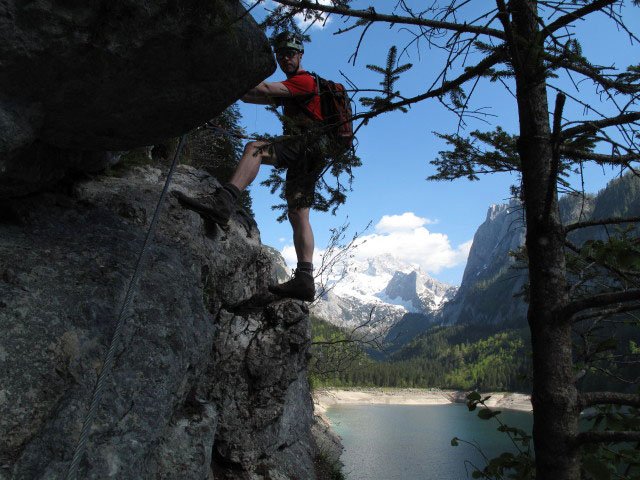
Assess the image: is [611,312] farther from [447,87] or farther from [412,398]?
[412,398]

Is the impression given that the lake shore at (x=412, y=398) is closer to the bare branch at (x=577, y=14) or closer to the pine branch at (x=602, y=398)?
the pine branch at (x=602, y=398)

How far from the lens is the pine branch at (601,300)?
2.04m

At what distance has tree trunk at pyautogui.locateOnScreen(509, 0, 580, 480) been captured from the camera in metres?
2.41

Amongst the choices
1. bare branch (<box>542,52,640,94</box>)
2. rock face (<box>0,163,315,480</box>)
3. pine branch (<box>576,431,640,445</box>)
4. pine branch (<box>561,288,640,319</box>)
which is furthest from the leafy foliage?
bare branch (<box>542,52,640,94</box>)

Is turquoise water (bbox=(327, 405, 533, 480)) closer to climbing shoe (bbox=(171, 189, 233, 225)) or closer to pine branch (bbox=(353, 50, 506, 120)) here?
climbing shoe (bbox=(171, 189, 233, 225))

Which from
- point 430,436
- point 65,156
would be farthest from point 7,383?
point 430,436

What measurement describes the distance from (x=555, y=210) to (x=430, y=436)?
153ft

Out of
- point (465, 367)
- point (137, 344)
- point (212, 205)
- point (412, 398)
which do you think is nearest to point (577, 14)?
point (137, 344)

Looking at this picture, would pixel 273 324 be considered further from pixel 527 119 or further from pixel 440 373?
pixel 440 373

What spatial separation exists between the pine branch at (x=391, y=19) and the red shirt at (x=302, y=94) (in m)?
1.55

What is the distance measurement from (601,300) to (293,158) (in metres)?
2.84

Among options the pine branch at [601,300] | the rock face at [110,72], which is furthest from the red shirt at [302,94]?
the pine branch at [601,300]

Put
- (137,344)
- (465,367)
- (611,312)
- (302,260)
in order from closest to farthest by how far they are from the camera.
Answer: (611,312) → (137,344) → (302,260) → (465,367)

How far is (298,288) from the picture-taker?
5.38 meters
